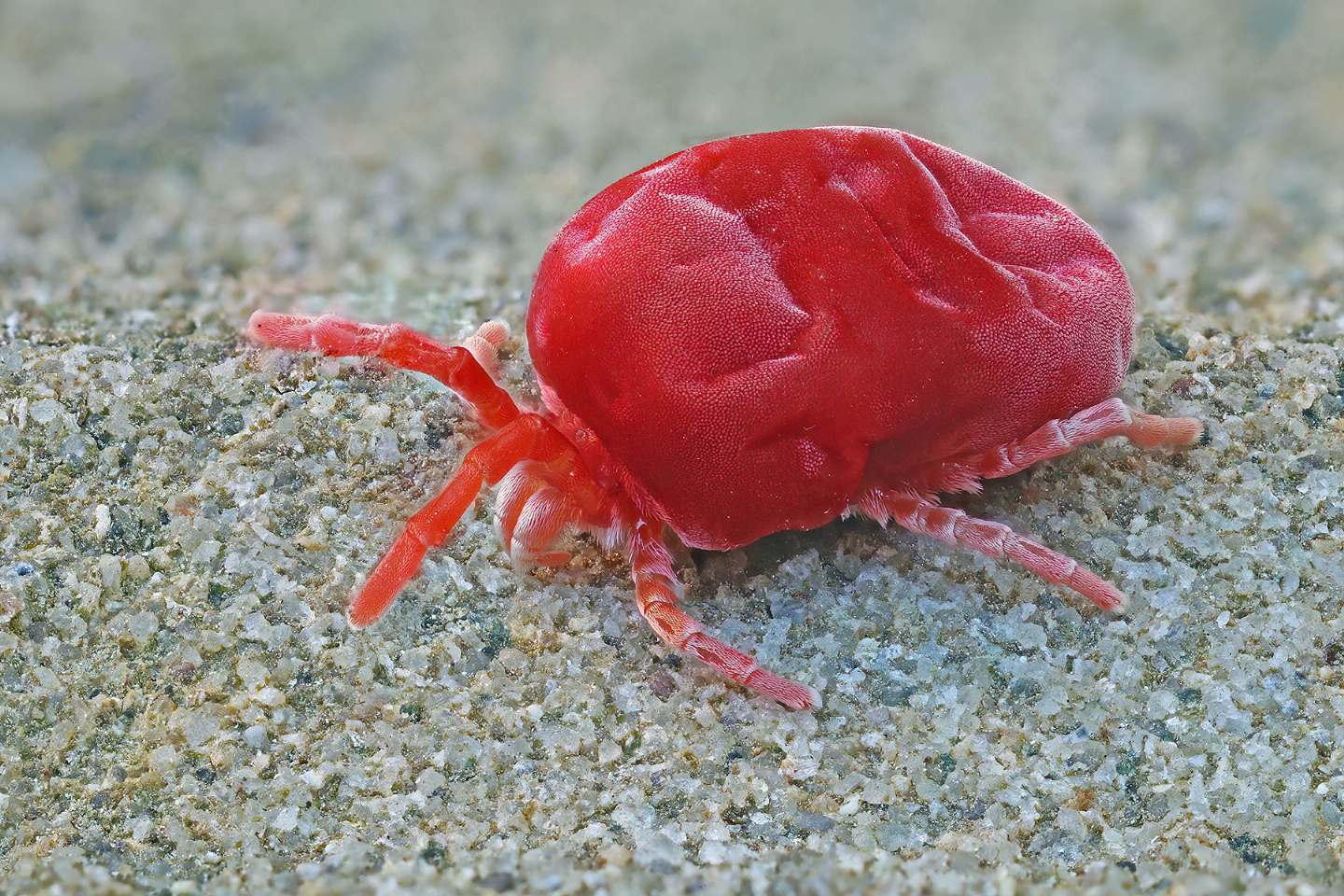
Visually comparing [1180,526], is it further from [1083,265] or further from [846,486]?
[846,486]

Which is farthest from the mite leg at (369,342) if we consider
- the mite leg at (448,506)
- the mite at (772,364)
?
the mite leg at (448,506)

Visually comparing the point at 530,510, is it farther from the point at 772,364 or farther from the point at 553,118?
the point at 553,118

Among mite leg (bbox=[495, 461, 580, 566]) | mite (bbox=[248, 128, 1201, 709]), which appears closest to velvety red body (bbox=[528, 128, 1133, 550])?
mite (bbox=[248, 128, 1201, 709])

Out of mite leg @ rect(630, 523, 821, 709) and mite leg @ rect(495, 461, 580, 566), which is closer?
mite leg @ rect(630, 523, 821, 709)

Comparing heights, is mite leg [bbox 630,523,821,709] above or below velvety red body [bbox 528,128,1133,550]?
below

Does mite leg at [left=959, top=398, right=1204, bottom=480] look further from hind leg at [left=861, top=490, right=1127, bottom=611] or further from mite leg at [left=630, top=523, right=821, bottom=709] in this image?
mite leg at [left=630, top=523, right=821, bottom=709]

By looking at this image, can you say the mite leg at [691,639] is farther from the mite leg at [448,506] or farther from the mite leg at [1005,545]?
the mite leg at [1005,545]

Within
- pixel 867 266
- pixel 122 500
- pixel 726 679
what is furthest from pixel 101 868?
pixel 867 266
